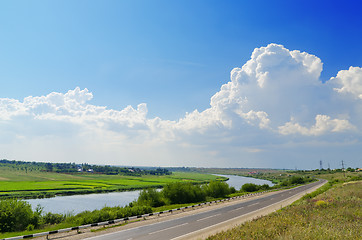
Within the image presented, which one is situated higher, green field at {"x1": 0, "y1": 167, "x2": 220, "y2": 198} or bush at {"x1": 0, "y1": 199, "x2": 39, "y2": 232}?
bush at {"x1": 0, "y1": 199, "x2": 39, "y2": 232}

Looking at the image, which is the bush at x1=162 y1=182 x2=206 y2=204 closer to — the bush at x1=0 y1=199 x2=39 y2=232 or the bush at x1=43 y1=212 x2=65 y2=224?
the bush at x1=43 y1=212 x2=65 y2=224

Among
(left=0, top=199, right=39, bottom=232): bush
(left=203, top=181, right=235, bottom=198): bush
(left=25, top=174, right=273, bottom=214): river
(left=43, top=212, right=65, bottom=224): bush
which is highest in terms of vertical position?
(left=0, top=199, right=39, bottom=232): bush

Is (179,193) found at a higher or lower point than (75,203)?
higher

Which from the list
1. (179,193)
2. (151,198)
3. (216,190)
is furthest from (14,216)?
(216,190)

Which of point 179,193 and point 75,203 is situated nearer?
point 179,193

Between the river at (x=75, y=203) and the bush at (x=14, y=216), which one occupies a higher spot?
the bush at (x=14, y=216)

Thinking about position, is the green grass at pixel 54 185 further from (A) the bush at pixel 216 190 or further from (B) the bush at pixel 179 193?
(B) the bush at pixel 179 193

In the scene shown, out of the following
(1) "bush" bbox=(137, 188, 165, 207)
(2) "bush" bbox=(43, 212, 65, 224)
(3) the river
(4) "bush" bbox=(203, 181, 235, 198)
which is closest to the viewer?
(2) "bush" bbox=(43, 212, 65, 224)

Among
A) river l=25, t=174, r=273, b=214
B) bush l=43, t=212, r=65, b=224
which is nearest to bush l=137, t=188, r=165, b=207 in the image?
river l=25, t=174, r=273, b=214

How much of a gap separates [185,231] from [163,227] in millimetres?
2486

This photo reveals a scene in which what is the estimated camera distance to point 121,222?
75.7 ft

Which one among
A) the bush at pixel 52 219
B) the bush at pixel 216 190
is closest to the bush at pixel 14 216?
the bush at pixel 52 219

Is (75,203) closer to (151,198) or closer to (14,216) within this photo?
(151,198)

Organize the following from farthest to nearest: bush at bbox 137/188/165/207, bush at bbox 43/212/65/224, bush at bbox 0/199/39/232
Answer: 1. bush at bbox 137/188/165/207
2. bush at bbox 43/212/65/224
3. bush at bbox 0/199/39/232
